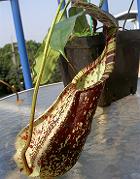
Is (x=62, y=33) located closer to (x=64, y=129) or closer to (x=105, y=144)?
(x=64, y=129)

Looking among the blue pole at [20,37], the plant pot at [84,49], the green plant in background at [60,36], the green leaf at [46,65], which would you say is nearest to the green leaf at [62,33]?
the green plant in background at [60,36]

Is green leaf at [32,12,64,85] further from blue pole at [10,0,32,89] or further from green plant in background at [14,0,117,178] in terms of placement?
blue pole at [10,0,32,89]

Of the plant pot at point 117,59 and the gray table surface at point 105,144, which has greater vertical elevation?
the plant pot at point 117,59

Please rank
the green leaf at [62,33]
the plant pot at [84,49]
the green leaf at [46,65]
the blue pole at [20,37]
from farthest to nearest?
1. the blue pole at [20,37]
2. the plant pot at [84,49]
3. the green leaf at [46,65]
4. the green leaf at [62,33]

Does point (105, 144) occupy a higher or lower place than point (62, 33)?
lower

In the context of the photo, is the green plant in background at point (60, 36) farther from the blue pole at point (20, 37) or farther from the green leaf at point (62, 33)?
the blue pole at point (20, 37)

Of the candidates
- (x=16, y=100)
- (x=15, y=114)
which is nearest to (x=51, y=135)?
(x=15, y=114)

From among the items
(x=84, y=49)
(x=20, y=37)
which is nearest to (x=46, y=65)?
(x=84, y=49)
